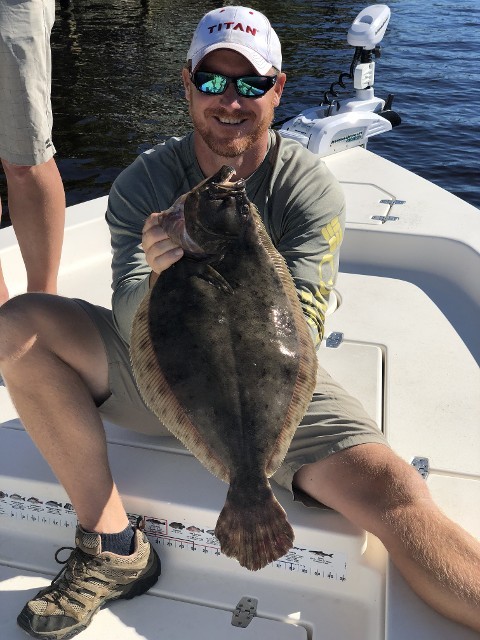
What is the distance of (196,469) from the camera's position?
2.63 metres

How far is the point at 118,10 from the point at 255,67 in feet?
81.4

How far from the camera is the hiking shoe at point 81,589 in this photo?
7.53 ft

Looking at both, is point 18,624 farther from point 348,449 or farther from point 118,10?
point 118,10

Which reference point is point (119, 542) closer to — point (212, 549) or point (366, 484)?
point (212, 549)

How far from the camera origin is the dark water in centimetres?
1222

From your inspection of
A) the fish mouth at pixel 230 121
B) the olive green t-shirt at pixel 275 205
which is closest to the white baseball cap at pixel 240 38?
the fish mouth at pixel 230 121

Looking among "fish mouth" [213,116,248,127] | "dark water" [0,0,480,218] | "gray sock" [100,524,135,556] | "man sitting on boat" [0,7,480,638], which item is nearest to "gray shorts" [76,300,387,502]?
"man sitting on boat" [0,7,480,638]

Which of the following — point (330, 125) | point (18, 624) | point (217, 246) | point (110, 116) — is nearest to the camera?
point (217, 246)

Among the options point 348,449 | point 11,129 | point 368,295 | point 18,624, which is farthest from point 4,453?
point 368,295

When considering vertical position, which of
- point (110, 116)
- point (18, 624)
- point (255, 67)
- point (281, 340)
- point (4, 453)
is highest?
point (255, 67)

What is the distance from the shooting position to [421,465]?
2.70 metres

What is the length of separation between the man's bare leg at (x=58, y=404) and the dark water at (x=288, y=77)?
27.4 ft

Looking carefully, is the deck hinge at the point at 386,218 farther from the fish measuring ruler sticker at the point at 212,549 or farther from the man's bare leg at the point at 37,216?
the fish measuring ruler sticker at the point at 212,549

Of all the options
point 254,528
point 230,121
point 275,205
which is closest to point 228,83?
point 230,121
